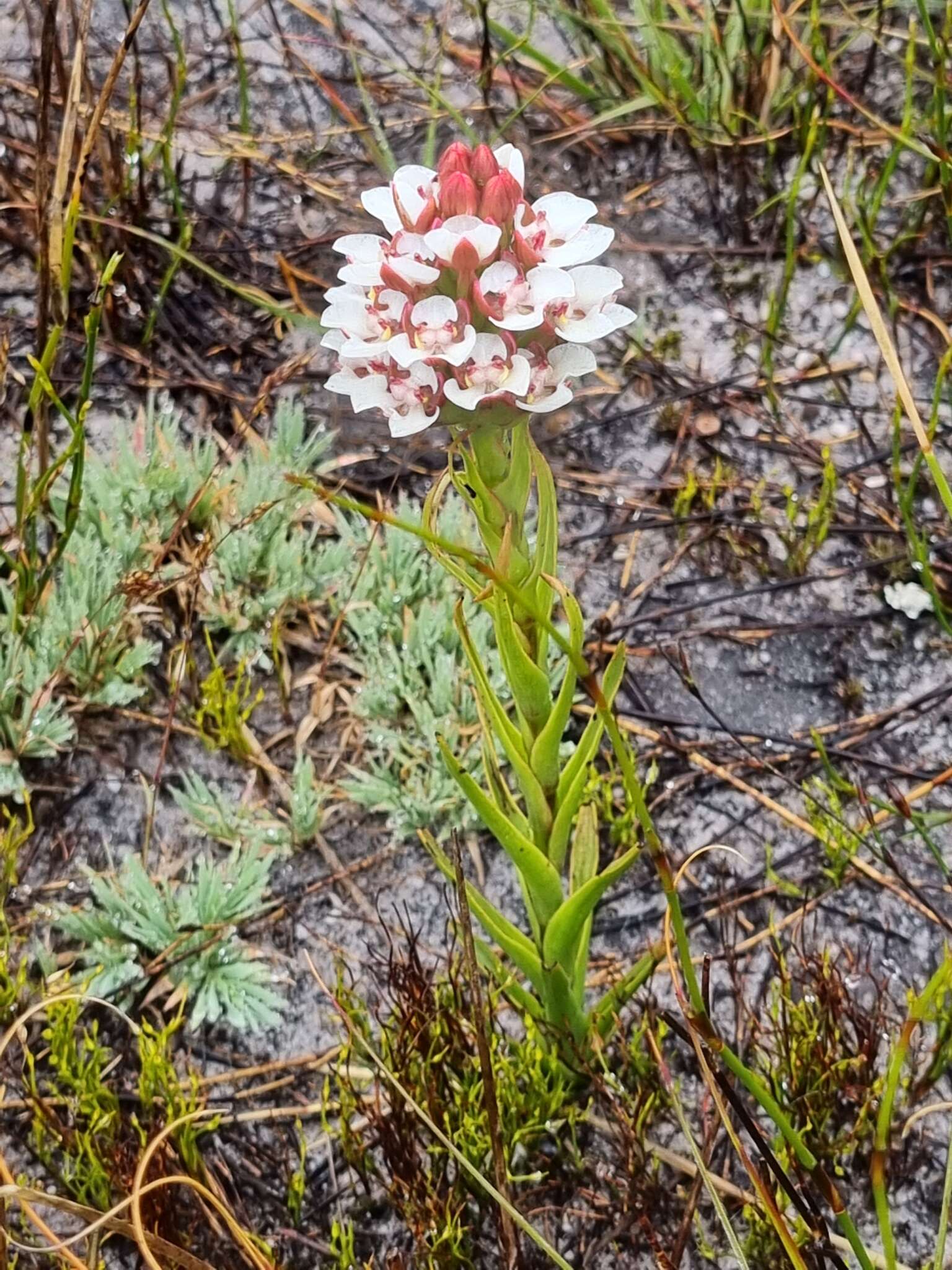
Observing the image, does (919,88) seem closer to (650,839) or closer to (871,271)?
(871,271)

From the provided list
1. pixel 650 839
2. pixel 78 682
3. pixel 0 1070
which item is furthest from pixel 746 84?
pixel 0 1070

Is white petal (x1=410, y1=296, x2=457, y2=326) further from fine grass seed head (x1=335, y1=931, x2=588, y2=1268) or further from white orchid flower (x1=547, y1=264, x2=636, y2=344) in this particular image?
fine grass seed head (x1=335, y1=931, x2=588, y2=1268)

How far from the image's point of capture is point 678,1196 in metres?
1.39

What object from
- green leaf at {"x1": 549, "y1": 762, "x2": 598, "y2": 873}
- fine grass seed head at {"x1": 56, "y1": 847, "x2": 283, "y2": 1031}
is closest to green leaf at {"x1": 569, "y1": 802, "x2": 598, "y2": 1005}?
green leaf at {"x1": 549, "y1": 762, "x2": 598, "y2": 873}

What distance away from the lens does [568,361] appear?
1.03m

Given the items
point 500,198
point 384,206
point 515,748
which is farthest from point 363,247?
point 515,748

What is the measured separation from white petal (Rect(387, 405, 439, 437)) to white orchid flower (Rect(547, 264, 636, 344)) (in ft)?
0.50

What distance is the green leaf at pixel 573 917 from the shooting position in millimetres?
1194

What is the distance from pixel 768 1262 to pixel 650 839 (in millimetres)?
833

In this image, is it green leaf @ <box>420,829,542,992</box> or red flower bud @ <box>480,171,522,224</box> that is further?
green leaf @ <box>420,829,542,992</box>

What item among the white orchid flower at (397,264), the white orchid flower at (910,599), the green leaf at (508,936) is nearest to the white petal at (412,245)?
Result: the white orchid flower at (397,264)

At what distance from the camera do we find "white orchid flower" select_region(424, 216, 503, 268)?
94 cm

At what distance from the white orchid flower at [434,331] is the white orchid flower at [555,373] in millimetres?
81

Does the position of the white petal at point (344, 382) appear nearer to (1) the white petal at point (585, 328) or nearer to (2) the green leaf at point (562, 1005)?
(1) the white petal at point (585, 328)
